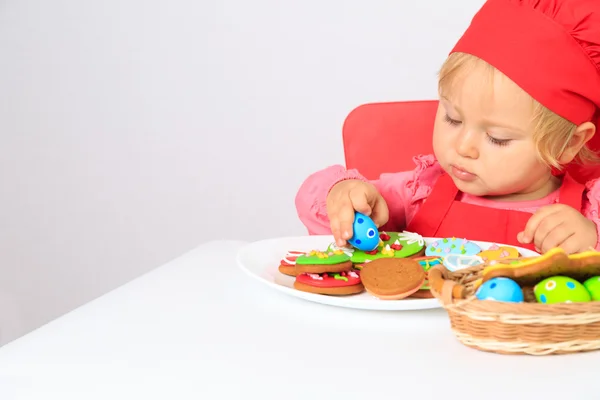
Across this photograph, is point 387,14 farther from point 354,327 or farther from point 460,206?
point 354,327

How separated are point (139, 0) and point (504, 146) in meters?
1.44

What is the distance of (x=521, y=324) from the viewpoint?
695 millimetres

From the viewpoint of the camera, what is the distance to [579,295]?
72 centimetres

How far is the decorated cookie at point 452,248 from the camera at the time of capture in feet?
3.26

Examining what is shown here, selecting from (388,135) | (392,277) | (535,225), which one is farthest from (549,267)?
(388,135)

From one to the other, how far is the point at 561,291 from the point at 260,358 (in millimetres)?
303

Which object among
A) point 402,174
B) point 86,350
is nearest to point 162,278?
point 86,350

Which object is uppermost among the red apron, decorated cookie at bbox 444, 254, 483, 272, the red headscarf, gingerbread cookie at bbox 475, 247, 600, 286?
the red headscarf

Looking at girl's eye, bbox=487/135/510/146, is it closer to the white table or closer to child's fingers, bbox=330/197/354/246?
child's fingers, bbox=330/197/354/246

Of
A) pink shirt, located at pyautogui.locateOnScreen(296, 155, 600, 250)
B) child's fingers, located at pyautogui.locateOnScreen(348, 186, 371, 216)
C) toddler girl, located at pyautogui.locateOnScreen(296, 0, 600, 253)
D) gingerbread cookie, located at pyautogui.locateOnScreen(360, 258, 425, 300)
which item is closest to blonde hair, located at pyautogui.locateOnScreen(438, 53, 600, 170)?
toddler girl, located at pyautogui.locateOnScreen(296, 0, 600, 253)

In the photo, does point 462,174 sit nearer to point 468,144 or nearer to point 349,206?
point 468,144

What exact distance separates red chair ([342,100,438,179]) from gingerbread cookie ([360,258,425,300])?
0.55 m

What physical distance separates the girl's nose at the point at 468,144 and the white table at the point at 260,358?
0.35m

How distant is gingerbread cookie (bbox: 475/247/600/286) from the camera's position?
74cm
